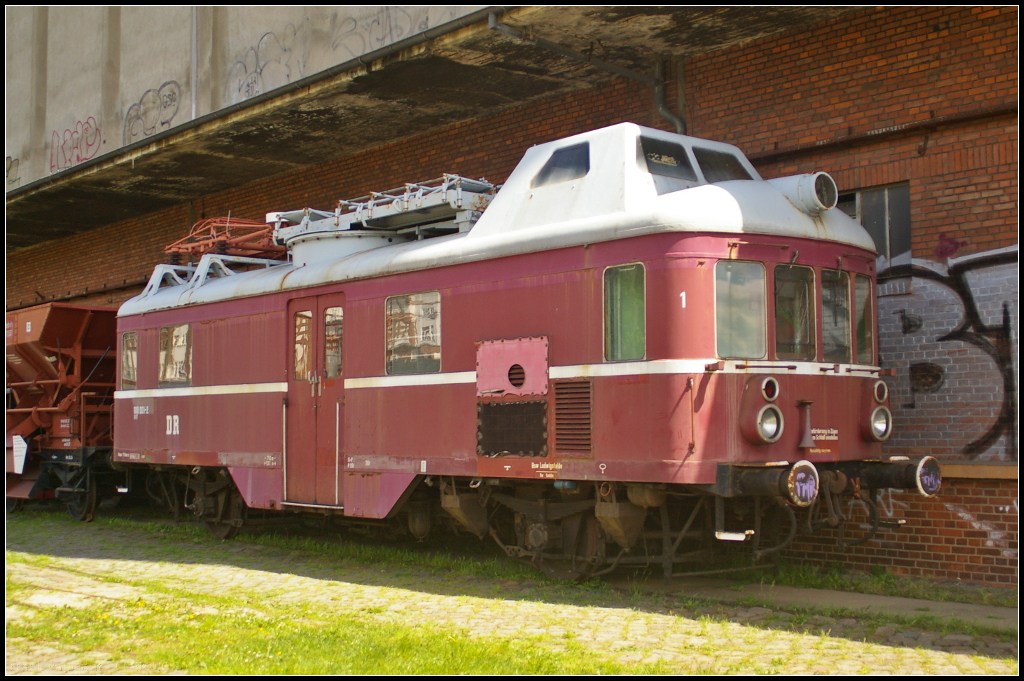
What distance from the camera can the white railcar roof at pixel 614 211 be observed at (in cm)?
828

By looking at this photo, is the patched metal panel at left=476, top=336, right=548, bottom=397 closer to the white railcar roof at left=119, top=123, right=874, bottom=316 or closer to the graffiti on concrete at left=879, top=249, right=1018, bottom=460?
the white railcar roof at left=119, top=123, right=874, bottom=316

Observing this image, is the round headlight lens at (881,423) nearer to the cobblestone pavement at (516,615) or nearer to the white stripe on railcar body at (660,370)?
the white stripe on railcar body at (660,370)

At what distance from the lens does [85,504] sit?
16078mm

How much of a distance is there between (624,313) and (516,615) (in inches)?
100

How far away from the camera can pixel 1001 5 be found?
9188 millimetres

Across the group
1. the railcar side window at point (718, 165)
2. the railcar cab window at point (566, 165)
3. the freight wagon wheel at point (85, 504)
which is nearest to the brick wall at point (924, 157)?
the railcar side window at point (718, 165)

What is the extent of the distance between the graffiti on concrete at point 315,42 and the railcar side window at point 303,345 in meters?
3.44

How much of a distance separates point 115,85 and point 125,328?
5.20 metres

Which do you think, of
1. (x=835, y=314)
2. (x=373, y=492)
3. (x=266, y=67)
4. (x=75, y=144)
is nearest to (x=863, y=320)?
(x=835, y=314)

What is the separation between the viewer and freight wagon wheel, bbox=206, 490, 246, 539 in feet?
42.8

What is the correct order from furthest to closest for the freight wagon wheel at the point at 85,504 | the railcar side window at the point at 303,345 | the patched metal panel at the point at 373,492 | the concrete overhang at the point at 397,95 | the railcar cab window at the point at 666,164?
the freight wagon wheel at the point at 85,504 → the railcar side window at the point at 303,345 → the concrete overhang at the point at 397,95 → the patched metal panel at the point at 373,492 → the railcar cab window at the point at 666,164

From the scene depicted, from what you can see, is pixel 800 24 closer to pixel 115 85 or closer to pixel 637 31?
pixel 637 31

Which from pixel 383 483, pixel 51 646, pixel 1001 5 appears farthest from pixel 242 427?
pixel 1001 5

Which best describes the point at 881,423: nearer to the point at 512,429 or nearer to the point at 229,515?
the point at 512,429
